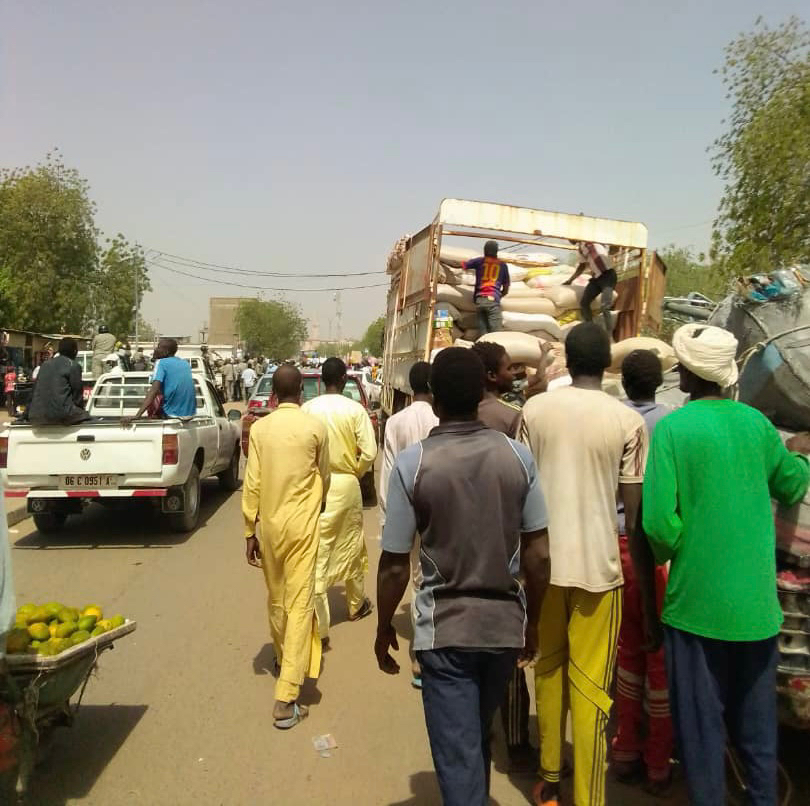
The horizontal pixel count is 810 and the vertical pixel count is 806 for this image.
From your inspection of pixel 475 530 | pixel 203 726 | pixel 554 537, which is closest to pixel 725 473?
pixel 554 537

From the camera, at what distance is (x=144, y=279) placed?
43.7m

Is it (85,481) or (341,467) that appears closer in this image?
(341,467)

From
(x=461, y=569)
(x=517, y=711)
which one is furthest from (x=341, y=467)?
(x=461, y=569)

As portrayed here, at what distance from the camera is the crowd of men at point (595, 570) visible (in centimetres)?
244

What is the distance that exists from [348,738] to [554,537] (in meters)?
1.68

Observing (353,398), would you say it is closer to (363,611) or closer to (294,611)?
(363,611)

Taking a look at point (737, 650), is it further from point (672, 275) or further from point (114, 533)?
point (672, 275)

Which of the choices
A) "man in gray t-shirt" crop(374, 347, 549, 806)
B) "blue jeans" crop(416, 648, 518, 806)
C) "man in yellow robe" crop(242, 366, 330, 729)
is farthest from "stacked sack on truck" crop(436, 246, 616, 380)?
"blue jeans" crop(416, 648, 518, 806)

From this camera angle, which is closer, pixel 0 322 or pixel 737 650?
pixel 737 650

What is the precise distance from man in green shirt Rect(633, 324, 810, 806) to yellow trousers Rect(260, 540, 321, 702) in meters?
2.05

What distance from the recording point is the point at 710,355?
9.24ft

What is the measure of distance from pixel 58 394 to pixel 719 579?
6.79 meters

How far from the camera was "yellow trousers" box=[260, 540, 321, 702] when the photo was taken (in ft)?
13.2

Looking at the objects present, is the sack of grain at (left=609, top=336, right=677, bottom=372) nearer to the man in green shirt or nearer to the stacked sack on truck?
the stacked sack on truck
